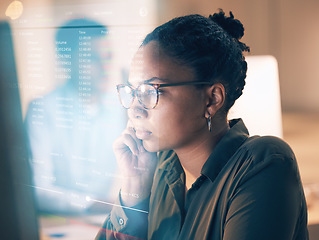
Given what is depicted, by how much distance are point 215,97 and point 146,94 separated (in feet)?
0.58

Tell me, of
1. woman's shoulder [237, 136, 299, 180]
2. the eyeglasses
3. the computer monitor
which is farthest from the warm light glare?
woman's shoulder [237, 136, 299, 180]

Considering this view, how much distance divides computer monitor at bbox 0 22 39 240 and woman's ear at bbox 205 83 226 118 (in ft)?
1.26

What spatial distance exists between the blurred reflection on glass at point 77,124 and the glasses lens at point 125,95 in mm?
12

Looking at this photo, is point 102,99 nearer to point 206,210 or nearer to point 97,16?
point 97,16

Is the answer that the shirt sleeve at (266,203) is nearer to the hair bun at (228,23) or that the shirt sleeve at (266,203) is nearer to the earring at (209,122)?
the earring at (209,122)

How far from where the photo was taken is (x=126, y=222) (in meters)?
0.65

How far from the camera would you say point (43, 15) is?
0.64 metres

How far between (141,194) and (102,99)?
0.20 meters

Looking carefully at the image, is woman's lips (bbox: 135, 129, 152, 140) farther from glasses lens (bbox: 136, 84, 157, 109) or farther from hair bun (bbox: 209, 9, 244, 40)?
hair bun (bbox: 209, 9, 244, 40)

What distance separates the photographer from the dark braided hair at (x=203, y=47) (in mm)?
700

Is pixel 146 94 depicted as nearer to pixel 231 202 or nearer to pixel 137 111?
pixel 137 111

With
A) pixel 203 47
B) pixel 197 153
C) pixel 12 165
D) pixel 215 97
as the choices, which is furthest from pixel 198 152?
pixel 12 165

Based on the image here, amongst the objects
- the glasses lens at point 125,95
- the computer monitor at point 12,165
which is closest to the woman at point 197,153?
the glasses lens at point 125,95

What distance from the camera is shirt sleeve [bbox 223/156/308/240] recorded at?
2.03 ft
